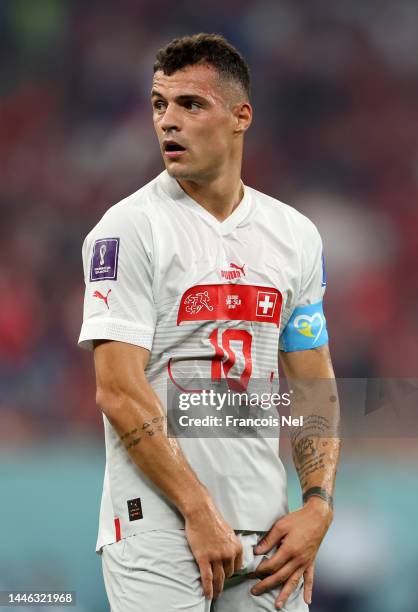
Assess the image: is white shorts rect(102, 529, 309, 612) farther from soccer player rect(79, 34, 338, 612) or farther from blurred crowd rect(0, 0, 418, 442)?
blurred crowd rect(0, 0, 418, 442)

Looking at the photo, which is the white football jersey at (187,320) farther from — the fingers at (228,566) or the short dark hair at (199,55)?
the short dark hair at (199,55)

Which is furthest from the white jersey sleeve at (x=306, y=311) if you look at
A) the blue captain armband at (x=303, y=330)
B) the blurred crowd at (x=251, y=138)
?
the blurred crowd at (x=251, y=138)

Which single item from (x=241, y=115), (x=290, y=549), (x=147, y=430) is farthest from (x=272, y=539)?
(x=241, y=115)

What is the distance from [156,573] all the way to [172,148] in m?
0.96

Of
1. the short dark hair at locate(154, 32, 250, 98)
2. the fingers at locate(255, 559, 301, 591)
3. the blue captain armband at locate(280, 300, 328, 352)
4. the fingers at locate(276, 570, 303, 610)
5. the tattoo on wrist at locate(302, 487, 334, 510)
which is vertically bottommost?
the fingers at locate(276, 570, 303, 610)

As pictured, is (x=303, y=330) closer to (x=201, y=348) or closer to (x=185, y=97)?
(x=201, y=348)

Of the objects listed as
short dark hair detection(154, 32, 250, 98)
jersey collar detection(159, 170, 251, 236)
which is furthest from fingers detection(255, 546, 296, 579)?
short dark hair detection(154, 32, 250, 98)

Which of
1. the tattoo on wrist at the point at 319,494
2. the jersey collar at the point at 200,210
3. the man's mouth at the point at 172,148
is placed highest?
the man's mouth at the point at 172,148

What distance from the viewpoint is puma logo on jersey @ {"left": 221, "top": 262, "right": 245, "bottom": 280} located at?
2.21m

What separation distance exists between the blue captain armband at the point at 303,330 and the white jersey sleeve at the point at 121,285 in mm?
394

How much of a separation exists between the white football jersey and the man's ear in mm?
264

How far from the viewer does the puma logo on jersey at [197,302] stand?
84.6 inches

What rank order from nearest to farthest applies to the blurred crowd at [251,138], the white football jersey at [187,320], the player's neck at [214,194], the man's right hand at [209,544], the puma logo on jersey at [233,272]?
1. the man's right hand at [209,544]
2. the white football jersey at [187,320]
3. the puma logo on jersey at [233,272]
4. the player's neck at [214,194]
5. the blurred crowd at [251,138]

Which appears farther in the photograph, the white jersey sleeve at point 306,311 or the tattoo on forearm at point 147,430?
the white jersey sleeve at point 306,311
